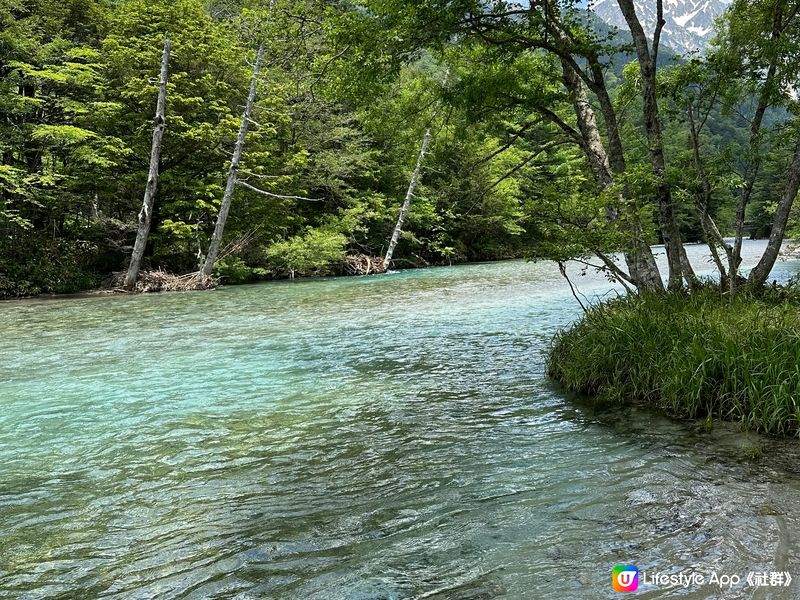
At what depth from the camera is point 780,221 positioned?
791 cm

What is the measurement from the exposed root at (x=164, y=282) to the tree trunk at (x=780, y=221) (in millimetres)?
19631

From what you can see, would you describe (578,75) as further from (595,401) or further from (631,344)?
(595,401)

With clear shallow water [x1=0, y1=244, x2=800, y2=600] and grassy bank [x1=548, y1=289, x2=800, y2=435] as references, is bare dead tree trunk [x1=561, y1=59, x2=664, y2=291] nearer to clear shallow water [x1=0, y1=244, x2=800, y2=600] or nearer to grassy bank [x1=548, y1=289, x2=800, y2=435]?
grassy bank [x1=548, y1=289, x2=800, y2=435]

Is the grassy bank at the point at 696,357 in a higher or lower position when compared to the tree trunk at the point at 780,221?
lower

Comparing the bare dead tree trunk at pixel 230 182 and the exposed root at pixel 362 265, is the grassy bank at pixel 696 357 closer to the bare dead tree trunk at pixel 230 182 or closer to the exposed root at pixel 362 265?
the bare dead tree trunk at pixel 230 182

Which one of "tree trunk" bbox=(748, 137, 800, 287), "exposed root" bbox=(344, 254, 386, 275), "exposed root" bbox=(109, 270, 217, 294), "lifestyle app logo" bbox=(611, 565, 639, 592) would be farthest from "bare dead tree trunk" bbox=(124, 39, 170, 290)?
"lifestyle app logo" bbox=(611, 565, 639, 592)

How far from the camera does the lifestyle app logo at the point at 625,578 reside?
2.90 metres

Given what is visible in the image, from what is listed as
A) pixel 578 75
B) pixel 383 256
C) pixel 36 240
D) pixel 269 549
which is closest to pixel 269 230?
pixel 383 256

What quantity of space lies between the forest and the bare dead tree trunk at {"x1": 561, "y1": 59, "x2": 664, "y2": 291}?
0.04 m

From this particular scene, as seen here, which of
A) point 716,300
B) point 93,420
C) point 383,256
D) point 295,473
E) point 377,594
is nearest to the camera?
point 377,594

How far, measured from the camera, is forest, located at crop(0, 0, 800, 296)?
26.1 feet

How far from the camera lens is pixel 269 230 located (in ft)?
92.6

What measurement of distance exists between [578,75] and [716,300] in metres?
4.16

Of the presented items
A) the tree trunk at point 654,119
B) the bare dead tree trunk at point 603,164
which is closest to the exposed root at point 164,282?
the bare dead tree trunk at point 603,164
